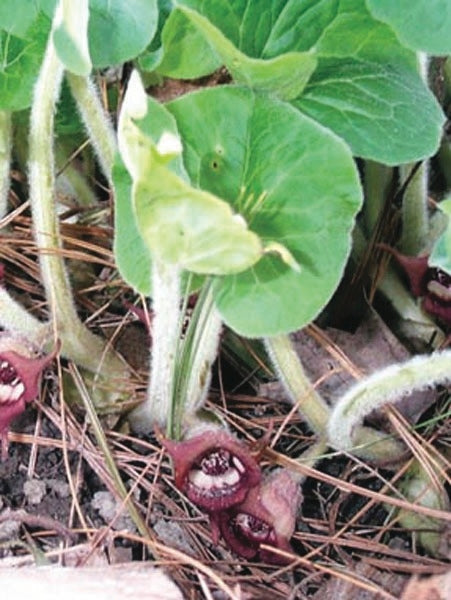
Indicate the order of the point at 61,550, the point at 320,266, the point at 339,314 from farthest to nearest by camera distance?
1. the point at 339,314
2. the point at 61,550
3. the point at 320,266

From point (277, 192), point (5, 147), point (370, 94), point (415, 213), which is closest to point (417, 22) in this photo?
point (370, 94)

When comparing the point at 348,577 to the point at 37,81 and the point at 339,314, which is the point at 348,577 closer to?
the point at 339,314

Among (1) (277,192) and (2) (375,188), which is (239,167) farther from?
(2) (375,188)

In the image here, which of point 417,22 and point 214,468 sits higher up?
point 417,22

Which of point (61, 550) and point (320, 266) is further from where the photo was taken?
point (61, 550)

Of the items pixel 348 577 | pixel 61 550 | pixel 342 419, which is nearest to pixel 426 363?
pixel 342 419

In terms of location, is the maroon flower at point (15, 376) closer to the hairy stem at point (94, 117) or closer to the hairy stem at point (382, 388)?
the hairy stem at point (94, 117)
